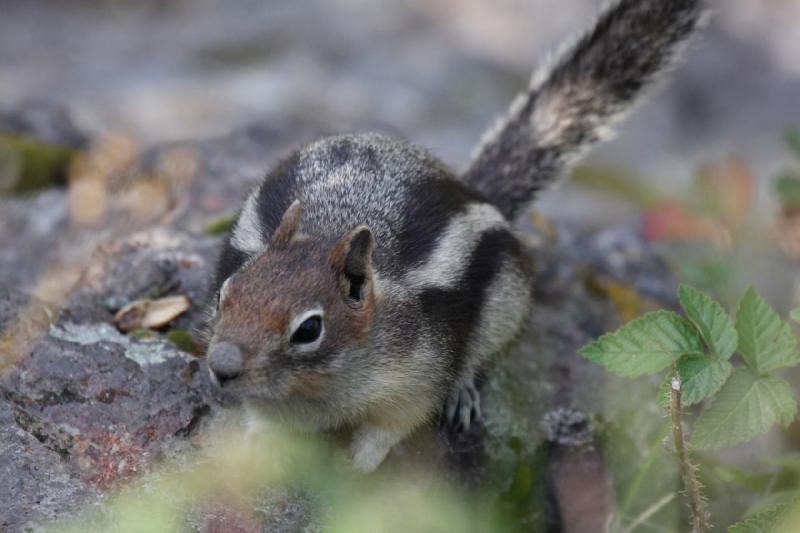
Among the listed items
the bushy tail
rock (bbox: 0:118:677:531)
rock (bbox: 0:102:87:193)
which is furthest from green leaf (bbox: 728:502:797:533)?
rock (bbox: 0:102:87:193)

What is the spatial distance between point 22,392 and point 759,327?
2435mm

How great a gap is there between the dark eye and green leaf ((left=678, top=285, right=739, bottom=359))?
114cm

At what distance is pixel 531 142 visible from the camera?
4.52 metres

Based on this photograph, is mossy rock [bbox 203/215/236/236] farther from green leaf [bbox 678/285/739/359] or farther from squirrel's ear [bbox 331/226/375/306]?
green leaf [bbox 678/285/739/359]

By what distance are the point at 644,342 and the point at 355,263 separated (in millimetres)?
951

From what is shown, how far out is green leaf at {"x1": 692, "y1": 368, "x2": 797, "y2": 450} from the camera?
295 cm

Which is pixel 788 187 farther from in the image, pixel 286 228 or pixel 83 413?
pixel 83 413

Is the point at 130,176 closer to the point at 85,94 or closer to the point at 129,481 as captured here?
the point at 129,481

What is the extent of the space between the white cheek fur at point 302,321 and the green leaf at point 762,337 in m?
1.30

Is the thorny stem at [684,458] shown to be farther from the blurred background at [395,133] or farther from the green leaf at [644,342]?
the blurred background at [395,133]

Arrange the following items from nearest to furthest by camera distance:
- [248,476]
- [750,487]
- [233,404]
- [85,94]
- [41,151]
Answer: [248,476] → [233,404] → [750,487] → [41,151] → [85,94]

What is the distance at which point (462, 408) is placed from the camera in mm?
3816

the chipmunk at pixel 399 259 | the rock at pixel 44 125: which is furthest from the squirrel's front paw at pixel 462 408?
the rock at pixel 44 125

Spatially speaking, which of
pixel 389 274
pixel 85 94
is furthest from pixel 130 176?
pixel 85 94
